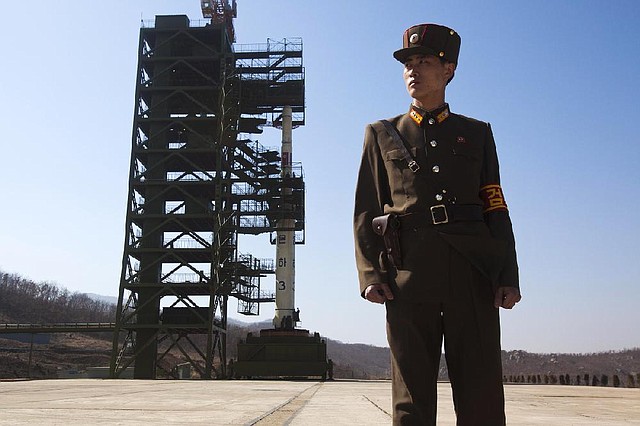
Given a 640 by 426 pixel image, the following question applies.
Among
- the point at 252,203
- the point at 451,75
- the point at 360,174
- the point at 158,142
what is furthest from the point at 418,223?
the point at 158,142

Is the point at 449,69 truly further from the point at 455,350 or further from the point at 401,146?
the point at 455,350

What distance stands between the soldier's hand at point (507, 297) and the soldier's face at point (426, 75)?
1.04 m

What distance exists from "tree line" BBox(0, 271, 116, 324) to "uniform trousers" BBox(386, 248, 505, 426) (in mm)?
103940

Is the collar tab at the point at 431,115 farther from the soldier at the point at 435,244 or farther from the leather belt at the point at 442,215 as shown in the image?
the leather belt at the point at 442,215

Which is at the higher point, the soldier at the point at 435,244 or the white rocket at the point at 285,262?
the white rocket at the point at 285,262

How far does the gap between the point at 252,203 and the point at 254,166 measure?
9.78ft

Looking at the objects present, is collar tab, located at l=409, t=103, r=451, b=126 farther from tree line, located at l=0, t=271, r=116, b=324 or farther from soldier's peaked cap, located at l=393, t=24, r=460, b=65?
tree line, located at l=0, t=271, r=116, b=324

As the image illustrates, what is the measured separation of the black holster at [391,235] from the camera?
278 cm

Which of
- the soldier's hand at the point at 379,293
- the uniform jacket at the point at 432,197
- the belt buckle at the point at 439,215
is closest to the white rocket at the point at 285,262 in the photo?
the uniform jacket at the point at 432,197

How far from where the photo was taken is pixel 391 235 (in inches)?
109

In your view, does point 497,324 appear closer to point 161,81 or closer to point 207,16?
point 161,81

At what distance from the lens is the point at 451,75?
10.1 feet

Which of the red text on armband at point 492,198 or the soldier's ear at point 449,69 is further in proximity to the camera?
the soldier's ear at point 449,69

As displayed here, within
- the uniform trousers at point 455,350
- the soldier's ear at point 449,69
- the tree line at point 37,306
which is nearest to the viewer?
the uniform trousers at point 455,350
